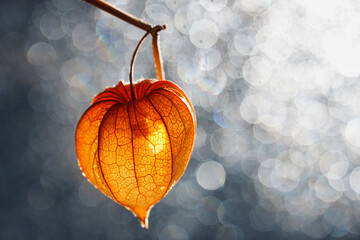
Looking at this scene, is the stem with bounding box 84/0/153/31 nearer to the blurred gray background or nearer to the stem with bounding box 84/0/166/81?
the stem with bounding box 84/0/166/81

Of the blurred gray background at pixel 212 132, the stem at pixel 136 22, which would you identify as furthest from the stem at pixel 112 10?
the blurred gray background at pixel 212 132

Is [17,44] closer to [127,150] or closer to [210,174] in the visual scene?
[210,174]

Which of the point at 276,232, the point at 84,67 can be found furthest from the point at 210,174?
the point at 84,67

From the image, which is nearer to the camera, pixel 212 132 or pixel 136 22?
pixel 136 22

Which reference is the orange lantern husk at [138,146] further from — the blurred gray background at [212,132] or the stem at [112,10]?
the blurred gray background at [212,132]

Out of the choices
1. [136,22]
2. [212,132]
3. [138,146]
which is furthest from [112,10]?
[212,132]

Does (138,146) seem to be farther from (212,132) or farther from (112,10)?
(212,132)

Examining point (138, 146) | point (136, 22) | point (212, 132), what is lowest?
point (212, 132)
